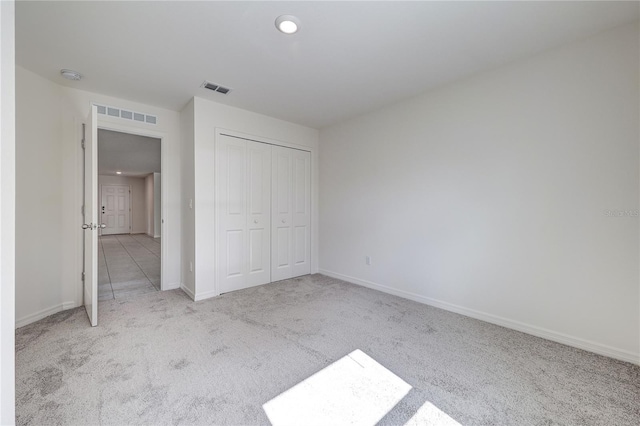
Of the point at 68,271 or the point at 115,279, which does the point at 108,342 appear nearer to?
the point at 68,271

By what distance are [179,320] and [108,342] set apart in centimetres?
56

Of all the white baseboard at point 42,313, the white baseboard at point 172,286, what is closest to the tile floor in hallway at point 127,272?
the white baseboard at point 172,286

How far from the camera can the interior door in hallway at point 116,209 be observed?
993 cm

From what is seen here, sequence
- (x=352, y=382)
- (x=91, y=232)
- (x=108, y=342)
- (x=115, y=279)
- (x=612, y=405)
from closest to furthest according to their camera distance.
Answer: (x=612, y=405)
(x=352, y=382)
(x=108, y=342)
(x=91, y=232)
(x=115, y=279)

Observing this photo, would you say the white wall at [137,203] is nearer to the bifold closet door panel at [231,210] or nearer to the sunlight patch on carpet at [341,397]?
the bifold closet door panel at [231,210]

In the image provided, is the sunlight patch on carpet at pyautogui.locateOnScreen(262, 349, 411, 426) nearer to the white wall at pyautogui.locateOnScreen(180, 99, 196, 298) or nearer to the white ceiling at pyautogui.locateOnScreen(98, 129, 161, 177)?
the white wall at pyautogui.locateOnScreen(180, 99, 196, 298)

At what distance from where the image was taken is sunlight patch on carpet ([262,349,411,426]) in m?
1.41

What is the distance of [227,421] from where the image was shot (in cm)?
138

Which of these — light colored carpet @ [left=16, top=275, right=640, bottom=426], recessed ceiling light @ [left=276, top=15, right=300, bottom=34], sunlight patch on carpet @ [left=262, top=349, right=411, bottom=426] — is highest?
recessed ceiling light @ [left=276, top=15, right=300, bottom=34]

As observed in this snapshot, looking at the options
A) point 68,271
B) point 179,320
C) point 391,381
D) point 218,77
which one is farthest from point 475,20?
point 68,271

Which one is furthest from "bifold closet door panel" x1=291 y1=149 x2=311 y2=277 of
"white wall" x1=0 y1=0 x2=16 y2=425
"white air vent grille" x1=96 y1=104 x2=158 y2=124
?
"white wall" x1=0 y1=0 x2=16 y2=425

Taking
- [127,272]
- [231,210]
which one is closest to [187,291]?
[231,210]

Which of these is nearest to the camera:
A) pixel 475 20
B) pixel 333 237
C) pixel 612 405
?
pixel 612 405

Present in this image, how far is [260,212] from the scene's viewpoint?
3824 mm
